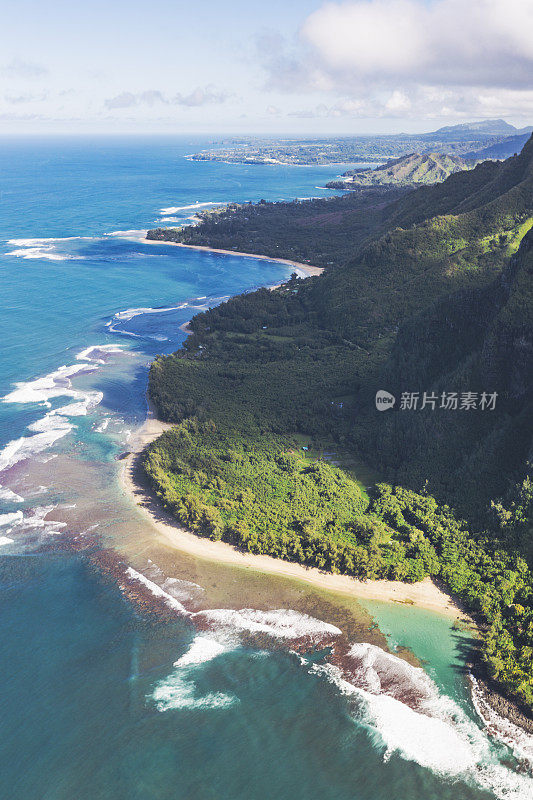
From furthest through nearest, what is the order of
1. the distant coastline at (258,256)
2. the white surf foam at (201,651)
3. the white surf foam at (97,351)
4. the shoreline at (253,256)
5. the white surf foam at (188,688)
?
the shoreline at (253,256) < the distant coastline at (258,256) < the white surf foam at (97,351) < the white surf foam at (201,651) < the white surf foam at (188,688)

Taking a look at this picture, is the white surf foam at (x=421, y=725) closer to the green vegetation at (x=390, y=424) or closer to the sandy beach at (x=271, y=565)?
the green vegetation at (x=390, y=424)

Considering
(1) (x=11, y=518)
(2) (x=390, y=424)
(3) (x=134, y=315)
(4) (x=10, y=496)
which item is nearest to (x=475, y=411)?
(2) (x=390, y=424)

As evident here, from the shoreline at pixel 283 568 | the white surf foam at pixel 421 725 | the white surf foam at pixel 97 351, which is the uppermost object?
the white surf foam at pixel 97 351

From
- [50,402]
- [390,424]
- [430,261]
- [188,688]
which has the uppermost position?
[430,261]

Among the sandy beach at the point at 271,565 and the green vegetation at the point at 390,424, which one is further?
the green vegetation at the point at 390,424

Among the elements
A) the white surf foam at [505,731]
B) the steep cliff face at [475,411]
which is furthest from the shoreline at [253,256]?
the white surf foam at [505,731]

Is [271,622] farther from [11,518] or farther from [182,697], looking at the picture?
[11,518]

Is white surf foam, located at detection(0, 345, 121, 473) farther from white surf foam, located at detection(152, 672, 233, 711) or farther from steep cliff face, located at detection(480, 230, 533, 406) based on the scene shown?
steep cliff face, located at detection(480, 230, 533, 406)
